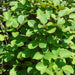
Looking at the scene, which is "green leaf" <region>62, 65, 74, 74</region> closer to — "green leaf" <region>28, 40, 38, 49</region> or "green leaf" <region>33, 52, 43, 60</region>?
"green leaf" <region>33, 52, 43, 60</region>

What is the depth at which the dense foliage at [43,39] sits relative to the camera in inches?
60.4

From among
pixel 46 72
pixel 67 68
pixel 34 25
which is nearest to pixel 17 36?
pixel 34 25

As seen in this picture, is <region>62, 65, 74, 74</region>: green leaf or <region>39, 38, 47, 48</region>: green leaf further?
<region>62, 65, 74, 74</region>: green leaf

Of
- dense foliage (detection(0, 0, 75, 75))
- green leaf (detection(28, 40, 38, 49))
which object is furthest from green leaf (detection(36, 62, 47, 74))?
green leaf (detection(28, 40, 38, 49))

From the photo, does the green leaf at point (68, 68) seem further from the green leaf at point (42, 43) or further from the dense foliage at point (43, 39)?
the green leaf at point (42, 43)

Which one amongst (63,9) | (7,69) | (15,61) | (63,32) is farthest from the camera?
(7,69)

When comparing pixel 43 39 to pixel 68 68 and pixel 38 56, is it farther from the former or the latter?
pixel 68 68

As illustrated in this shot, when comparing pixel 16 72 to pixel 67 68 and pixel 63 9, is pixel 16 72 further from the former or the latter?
pixel 63 9

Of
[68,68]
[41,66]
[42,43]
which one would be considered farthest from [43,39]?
[68,68]

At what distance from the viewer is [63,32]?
5.16 ft

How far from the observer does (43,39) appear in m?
1.57

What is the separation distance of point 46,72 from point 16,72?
460mm

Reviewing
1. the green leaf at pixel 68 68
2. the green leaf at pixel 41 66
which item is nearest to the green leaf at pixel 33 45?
the green leaf at pixel 41 66

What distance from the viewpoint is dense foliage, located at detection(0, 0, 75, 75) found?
154cm
